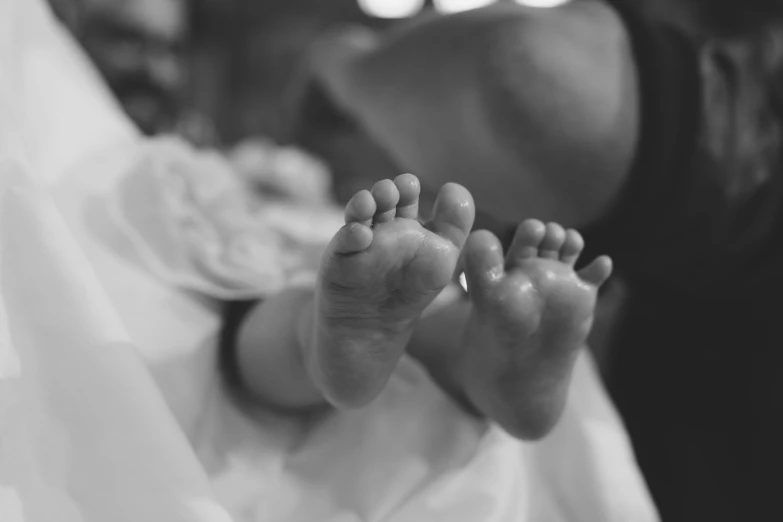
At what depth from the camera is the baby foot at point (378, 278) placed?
12.7 inches

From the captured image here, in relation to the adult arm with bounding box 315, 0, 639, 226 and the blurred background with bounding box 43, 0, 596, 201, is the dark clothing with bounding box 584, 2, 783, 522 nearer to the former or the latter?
the adult arm with bounding box 315, 0, 639, 226

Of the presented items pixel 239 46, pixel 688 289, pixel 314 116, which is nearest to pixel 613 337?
pixel 688 289

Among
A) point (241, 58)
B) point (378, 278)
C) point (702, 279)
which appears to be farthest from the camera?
point (241, 58)

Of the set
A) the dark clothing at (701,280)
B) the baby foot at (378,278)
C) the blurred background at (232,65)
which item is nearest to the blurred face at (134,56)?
the blurred background at (232,65)

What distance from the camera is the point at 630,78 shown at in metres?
0.51

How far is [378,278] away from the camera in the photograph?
34 centimetres

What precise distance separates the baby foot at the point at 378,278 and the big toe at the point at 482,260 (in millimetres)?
23

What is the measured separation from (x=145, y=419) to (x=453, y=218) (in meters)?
0.22

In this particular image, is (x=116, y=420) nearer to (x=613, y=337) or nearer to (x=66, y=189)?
(x=66, y=189)

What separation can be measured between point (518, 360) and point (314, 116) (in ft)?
2.69

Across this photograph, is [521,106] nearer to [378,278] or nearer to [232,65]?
[378,278]

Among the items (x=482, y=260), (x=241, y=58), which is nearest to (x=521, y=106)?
(x=482, y=260)

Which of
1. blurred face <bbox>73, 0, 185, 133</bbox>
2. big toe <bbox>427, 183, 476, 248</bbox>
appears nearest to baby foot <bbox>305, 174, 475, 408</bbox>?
big toe <bbox>427, 183, 476, 248</bbox>

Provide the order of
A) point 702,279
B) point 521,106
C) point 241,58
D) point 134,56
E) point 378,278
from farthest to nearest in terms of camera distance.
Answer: point 241,58 → point 134,56 → point 702,279 → point 521,106 → point 378,278
